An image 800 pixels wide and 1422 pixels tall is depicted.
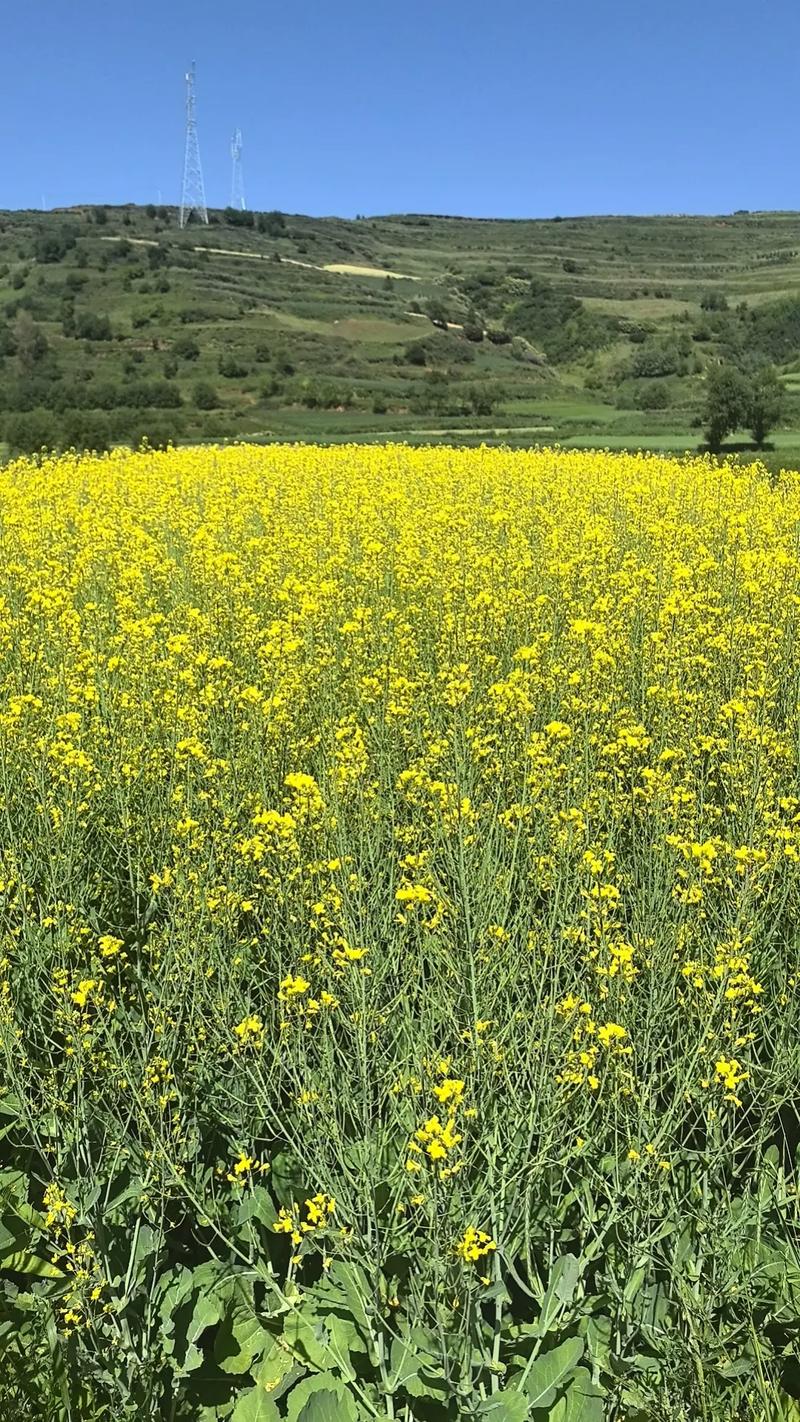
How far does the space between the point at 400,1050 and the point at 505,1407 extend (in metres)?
0.91

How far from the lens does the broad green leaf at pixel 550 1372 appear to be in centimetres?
230

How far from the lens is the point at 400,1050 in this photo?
285 cm

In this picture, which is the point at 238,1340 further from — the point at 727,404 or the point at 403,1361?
the point at 727,404

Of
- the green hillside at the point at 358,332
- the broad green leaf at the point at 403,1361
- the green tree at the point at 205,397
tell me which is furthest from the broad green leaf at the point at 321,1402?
the green tree at the point at 205,397

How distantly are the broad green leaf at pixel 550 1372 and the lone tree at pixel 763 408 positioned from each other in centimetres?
3478

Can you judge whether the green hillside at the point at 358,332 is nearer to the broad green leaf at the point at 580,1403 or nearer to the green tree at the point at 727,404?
the green tree at the point at 727,404

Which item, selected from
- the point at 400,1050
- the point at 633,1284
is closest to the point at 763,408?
the point at 400,1050

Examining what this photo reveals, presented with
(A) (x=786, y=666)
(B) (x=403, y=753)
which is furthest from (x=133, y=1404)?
(A) (x=786, y=666)

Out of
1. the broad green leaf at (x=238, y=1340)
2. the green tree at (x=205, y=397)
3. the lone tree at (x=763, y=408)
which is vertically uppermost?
the green tree at (x=205, y=397)

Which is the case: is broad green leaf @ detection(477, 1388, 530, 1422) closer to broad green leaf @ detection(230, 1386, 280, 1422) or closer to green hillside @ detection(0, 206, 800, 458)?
broad green leaf @ detection(230, 1386, 280, 1422)

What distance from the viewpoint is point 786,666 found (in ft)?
17.0

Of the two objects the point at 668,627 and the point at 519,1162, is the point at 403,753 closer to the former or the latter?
the point at 668,627

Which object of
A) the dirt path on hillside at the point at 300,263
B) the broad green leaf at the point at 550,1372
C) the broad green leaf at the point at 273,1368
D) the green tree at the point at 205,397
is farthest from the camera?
the dirt path on hillside at the point at 300,263

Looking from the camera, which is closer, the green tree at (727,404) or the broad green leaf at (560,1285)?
the broad green leaf at (560,1285)
